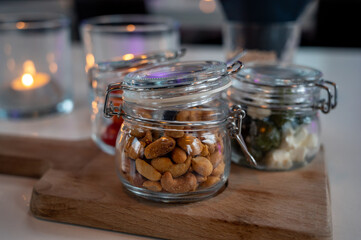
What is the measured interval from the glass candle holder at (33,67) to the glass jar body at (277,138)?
45cm

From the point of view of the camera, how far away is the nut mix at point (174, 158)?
45cm

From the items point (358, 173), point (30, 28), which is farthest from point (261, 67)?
point (30, 28)

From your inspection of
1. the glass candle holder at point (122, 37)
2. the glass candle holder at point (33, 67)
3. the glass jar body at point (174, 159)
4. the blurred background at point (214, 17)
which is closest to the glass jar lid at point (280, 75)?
the glass jar body at point (174, 159)

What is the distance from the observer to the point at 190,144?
0.45m

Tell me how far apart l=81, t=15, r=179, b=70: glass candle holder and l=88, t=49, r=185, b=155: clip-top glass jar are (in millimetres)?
122

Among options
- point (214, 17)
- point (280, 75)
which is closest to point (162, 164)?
point (280, 75)

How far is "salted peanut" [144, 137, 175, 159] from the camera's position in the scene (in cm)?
45

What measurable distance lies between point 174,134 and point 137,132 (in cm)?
5

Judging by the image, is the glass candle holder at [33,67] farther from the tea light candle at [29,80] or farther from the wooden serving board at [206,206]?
the wooden serving board at [206,206]

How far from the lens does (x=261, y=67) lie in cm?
60

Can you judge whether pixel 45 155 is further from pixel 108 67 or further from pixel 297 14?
pixel 297 14

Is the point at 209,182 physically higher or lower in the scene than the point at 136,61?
lower

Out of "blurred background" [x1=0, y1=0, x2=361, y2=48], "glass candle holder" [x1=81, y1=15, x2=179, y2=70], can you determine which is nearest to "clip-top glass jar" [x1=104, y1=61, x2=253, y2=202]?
"glass candle holder" [x1=81, y1=15, x2=179, y2=70]

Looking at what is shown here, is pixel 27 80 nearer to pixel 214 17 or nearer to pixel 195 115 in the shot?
pixel 195 115
